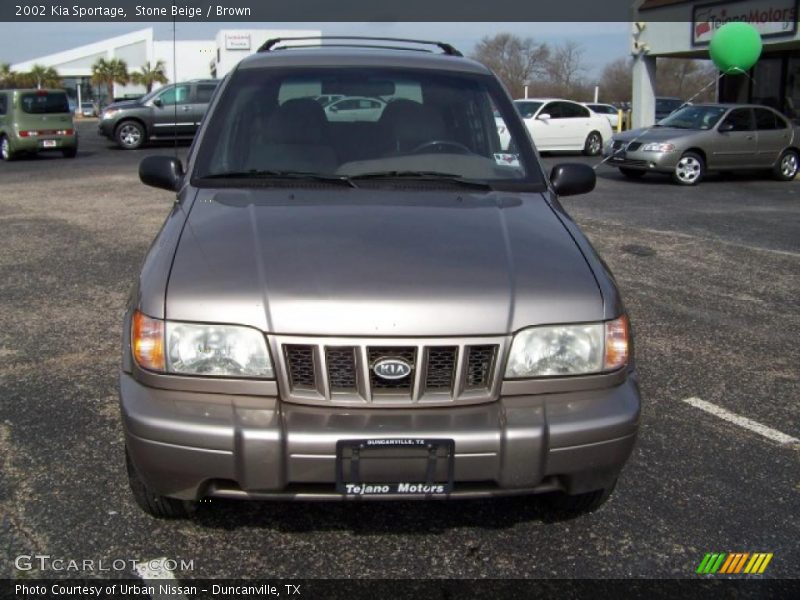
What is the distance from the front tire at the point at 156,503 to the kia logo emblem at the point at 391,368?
0.89 metres

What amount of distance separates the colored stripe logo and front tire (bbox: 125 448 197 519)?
178 centimetres

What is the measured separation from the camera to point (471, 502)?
3.08 m

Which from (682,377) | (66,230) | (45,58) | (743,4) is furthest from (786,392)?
(45,58)

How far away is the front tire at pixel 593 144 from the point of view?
21197mm

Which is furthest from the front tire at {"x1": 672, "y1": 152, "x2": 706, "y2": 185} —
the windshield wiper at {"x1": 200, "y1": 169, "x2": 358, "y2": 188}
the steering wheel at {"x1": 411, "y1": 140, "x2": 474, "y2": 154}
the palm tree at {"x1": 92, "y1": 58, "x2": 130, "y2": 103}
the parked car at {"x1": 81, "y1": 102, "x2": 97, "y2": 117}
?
the palm tree at {"x1": 92, "y1": 58, "x2": 130, "y2": 103}

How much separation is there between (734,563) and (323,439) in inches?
60.1

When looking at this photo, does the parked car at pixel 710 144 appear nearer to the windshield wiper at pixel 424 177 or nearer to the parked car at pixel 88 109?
the windshield wiper at pixel 424 177

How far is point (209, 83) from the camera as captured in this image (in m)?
22.2

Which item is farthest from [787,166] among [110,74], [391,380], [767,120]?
[110,74]

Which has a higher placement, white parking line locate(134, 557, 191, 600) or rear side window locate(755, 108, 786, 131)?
rear side window locate(755, 108, 786, 131)

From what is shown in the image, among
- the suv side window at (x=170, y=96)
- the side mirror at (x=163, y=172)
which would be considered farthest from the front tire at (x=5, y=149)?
the side mirror at (x=163, y=172)

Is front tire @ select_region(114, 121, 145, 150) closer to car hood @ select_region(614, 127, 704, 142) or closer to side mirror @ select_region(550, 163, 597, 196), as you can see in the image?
car hood @ select_region(614, 127, 704, 142)

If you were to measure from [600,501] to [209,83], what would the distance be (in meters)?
21.3

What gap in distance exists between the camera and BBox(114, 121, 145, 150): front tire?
22500mm
